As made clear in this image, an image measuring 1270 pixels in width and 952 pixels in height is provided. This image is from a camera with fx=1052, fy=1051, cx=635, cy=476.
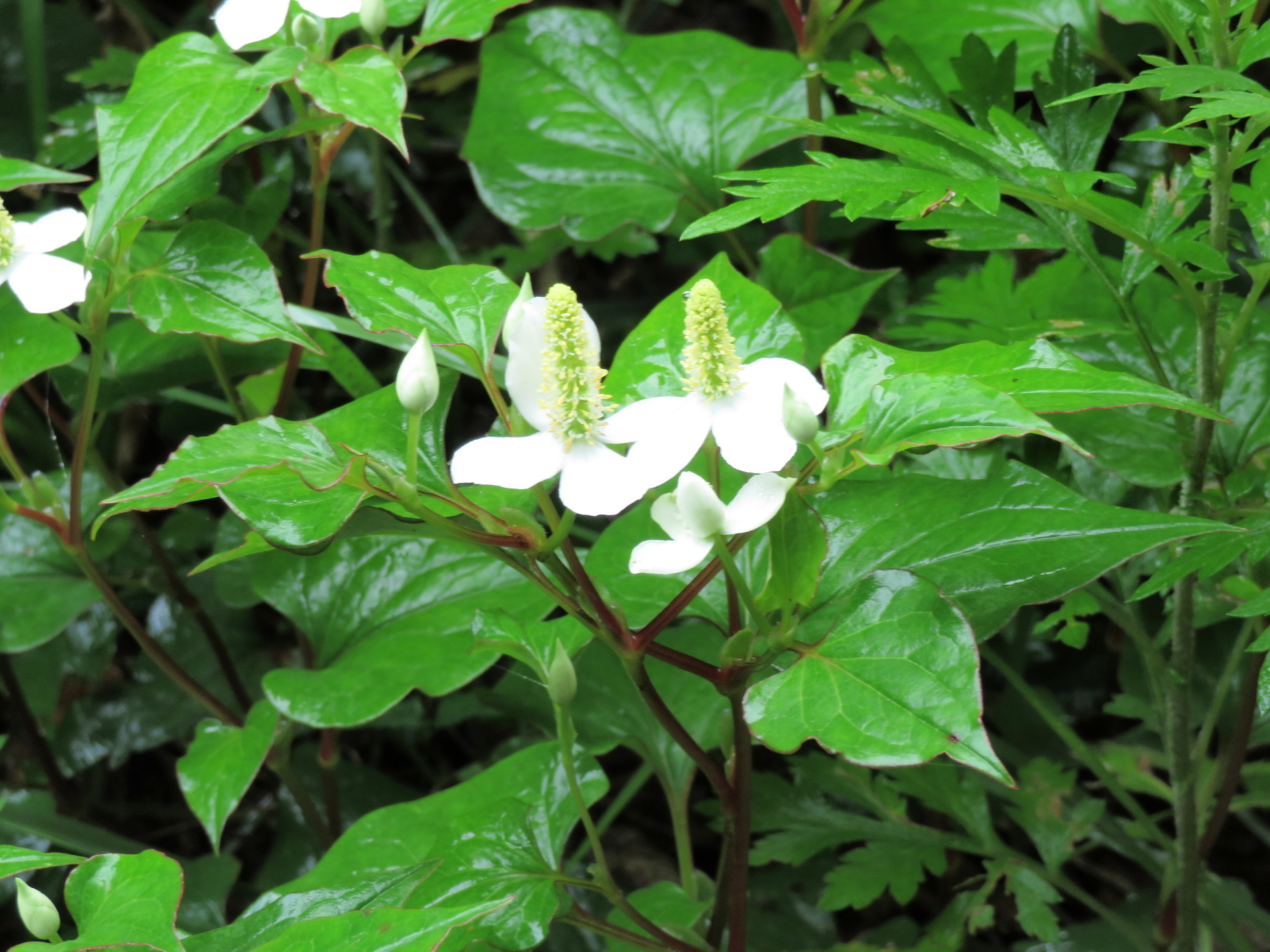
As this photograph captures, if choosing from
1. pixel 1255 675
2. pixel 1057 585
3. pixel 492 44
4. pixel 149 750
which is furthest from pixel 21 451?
pixel 1255 675

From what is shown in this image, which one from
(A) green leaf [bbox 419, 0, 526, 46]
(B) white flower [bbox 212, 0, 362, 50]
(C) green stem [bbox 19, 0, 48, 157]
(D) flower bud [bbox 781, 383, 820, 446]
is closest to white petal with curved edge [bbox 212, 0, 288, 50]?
(B) white flower [bbox 212, 0, 362, 50]

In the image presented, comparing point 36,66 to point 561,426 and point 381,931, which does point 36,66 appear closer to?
point 561,426

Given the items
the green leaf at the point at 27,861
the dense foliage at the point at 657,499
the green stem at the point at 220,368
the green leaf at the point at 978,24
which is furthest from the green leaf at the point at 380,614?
the green leaf at the point at 978,24

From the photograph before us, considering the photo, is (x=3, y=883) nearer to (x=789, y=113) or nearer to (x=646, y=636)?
(x=646, y=636)

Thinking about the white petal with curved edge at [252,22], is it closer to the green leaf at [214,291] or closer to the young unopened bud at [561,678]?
the green leaf at [214,291]

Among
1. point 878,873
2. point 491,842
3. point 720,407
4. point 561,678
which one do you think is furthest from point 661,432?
point 878,873

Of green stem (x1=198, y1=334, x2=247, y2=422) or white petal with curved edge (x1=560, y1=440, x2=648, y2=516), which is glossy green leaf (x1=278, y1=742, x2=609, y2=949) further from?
green stem (x1=198, y1=334, x2=247, y2=422)
